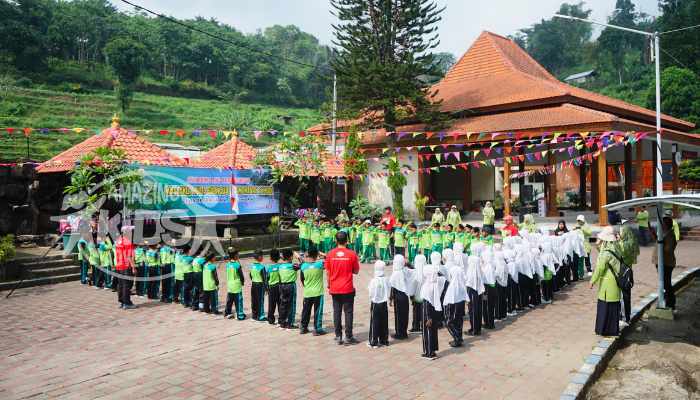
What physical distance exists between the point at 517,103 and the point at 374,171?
23.2ft

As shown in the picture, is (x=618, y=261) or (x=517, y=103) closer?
(x=618, y=261)

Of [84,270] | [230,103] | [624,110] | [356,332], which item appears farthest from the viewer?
[230,103]

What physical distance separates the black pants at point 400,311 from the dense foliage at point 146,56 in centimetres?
5928

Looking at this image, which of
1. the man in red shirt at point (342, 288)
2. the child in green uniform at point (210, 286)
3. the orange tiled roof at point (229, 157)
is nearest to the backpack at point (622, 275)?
the man in red shirt at point (342, 288)

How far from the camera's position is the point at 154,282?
10.7 m

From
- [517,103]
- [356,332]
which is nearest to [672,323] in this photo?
[356,332]

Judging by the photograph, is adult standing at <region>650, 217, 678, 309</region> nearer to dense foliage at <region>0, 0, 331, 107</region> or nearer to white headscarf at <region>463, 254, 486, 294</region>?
white headscarf at <region>463, 254, 486, 294</region>

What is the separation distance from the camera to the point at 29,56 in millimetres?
59781

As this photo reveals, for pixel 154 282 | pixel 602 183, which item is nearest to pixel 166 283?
pixel 154 282

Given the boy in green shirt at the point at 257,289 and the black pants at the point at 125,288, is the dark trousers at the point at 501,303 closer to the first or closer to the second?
the boy in green shirt at the point at 257,289

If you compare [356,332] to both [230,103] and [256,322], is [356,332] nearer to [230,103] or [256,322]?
[256,322]

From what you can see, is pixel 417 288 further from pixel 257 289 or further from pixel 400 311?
pixel 257 289

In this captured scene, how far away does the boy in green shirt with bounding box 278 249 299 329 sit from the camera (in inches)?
322

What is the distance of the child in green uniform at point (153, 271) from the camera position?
10688 millimetres
